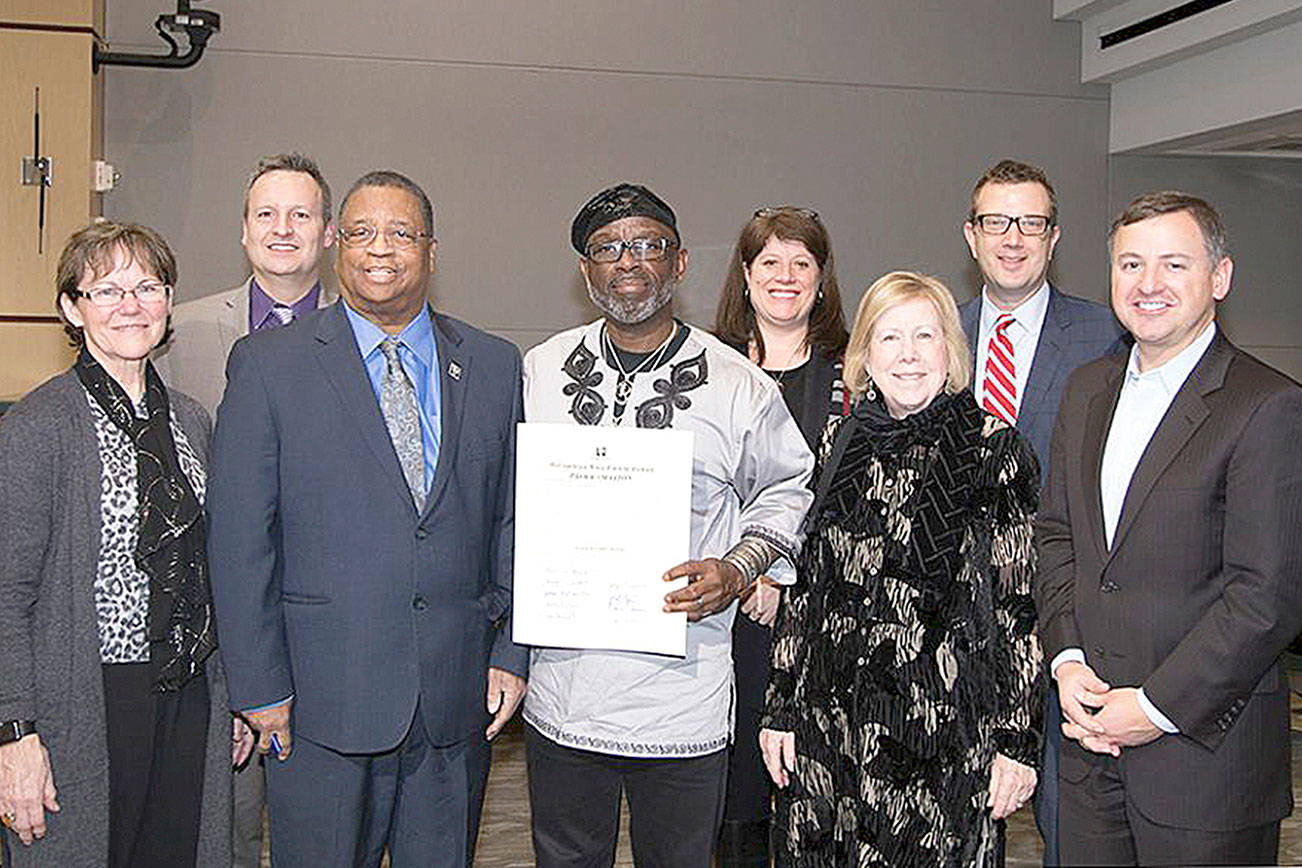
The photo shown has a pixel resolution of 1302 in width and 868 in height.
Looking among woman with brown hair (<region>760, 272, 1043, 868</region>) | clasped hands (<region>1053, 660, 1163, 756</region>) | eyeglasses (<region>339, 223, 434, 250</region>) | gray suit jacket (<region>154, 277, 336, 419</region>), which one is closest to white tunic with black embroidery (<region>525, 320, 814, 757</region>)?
woman with brown hair (<region>760, 272, 1043, 868</region>)

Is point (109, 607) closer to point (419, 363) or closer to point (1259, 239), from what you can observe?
point (419, 363)

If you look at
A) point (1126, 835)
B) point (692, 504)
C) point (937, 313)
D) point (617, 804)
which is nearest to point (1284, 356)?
point (937, 313)

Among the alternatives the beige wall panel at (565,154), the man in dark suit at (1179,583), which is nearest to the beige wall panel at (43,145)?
the beige wall panel at (565,154)

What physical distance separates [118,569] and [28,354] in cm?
334

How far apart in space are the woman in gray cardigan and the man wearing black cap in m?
0.66

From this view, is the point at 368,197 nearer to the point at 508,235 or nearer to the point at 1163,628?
the point at 1163,628

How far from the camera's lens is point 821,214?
650 centimetres

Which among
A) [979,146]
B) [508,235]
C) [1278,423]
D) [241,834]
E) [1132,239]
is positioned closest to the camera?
[1278,423]

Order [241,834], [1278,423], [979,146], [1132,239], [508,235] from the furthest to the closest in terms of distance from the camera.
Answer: [979,146], [508,235], [241,834], [1132,239], [1278,423]

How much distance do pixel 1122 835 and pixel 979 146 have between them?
474 centimetres

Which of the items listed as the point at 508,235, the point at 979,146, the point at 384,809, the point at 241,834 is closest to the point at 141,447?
the point at 384,809

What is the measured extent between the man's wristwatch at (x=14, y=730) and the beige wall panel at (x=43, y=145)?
11.2 ft

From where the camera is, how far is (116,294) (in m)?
2.62

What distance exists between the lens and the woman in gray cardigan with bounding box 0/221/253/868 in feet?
8.05
